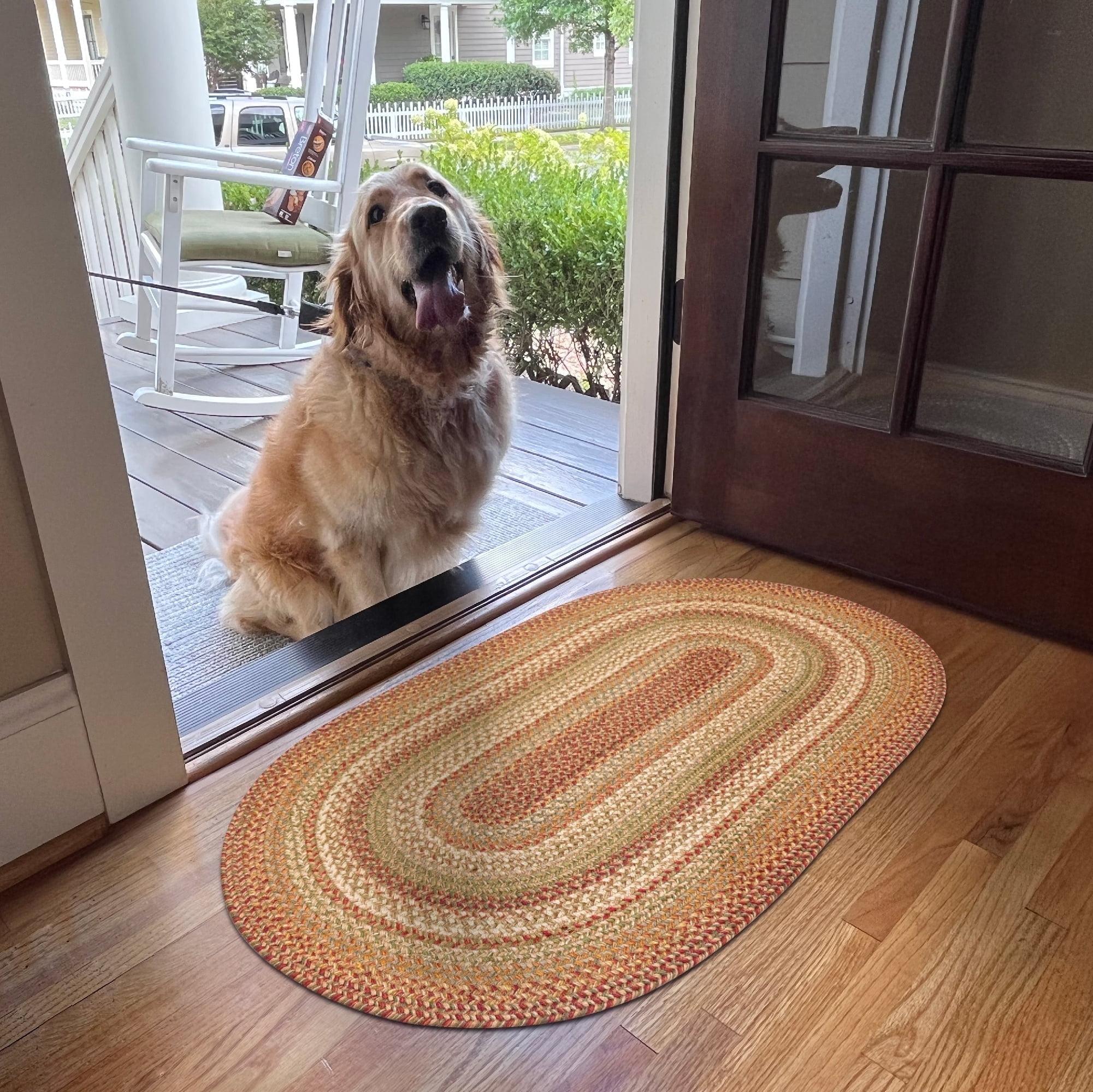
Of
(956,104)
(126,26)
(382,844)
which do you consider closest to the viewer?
(382,844)

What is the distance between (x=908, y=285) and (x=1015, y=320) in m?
0.17

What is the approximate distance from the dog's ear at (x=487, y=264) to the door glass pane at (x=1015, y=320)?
0.77m

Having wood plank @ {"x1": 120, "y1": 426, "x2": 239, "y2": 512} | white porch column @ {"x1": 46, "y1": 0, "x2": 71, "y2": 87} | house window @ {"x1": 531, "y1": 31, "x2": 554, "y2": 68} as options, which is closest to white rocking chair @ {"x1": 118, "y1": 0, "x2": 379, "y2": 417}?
wood plank @ {"x1": 120, "y1": 426, "x2": 239, "y2": 512}

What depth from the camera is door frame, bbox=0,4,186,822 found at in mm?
864

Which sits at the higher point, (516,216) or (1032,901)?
(516,216)

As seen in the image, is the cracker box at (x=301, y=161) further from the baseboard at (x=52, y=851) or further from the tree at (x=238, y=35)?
the tree at (x=238, y=35)

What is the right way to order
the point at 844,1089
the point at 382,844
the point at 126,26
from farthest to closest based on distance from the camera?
the point at 126,26, the point at 382,844, the point at 844,1089

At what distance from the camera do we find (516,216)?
3.04 meters

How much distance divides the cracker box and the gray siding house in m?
4.67

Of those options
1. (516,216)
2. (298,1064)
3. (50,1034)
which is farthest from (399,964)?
(516,216)

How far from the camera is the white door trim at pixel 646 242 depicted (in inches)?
64.2

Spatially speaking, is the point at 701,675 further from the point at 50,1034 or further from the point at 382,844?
the point at 50,1034

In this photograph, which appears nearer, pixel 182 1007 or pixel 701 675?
pixel 182 1007

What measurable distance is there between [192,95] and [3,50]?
3.10 metres
